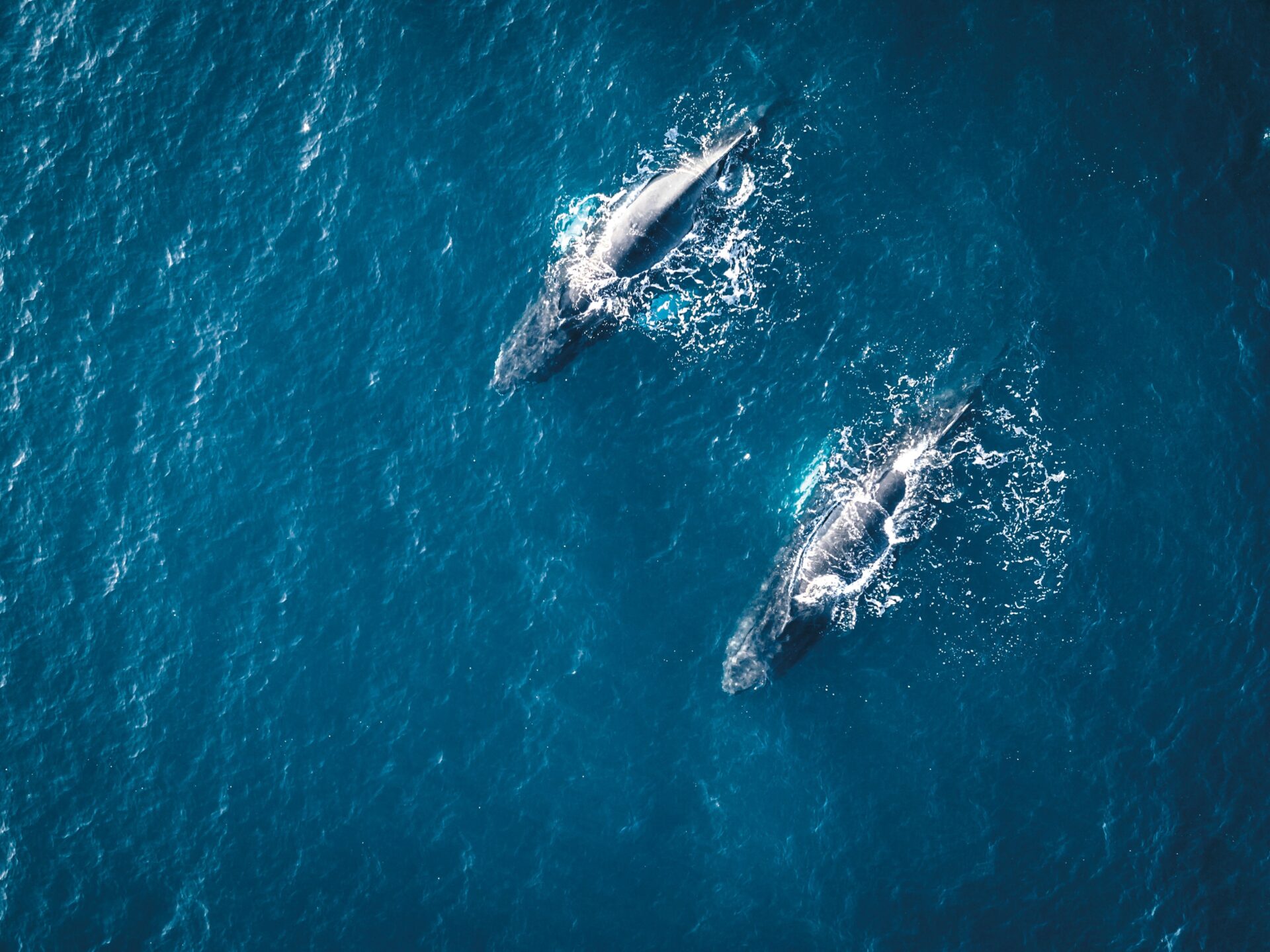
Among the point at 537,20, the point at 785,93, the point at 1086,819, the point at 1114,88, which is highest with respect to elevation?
the point at 537,20

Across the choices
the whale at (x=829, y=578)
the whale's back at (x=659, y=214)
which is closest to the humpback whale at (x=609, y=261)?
the whale's back at (x=659, y=214)

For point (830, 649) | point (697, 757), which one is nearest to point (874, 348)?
point (830, 649)

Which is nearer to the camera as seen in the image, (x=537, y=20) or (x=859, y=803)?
(x=859, y=803)

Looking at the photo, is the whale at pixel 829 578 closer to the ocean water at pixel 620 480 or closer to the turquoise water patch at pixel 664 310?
the ocean water at pixel 620 480

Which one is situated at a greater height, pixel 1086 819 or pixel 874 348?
pixel 874 348

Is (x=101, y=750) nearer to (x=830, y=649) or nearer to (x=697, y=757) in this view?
(x=697, y=757)

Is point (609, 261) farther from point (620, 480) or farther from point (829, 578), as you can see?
point (829, 578)

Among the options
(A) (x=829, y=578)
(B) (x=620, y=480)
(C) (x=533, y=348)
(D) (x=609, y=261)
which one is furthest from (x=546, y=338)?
→ (A) (x=829, y=578)
